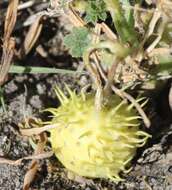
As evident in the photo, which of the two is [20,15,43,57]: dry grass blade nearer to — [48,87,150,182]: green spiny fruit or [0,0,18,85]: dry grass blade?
[0,0,18,85]: dry grass blade

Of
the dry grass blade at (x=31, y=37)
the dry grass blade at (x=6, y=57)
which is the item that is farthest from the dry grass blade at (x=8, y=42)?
the dry grass blade at (x=31, y=37)

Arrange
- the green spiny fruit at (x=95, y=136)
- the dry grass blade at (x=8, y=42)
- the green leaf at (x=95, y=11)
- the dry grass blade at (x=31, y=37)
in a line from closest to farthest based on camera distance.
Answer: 1. the green spiny fruit at (x=95, y=136)
2. the green leaf at (x=95, y=11)
3. the dry grass blade at (x=8, y=42)
4. the dry grass blade at (x=31, y=37)

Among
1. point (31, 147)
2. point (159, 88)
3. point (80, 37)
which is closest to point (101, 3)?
point (80, 37)

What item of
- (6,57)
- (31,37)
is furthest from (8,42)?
(31,37)

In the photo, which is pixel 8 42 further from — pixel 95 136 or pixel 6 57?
pixel 95 136

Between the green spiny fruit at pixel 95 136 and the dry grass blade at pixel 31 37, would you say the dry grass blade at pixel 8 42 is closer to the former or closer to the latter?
the dry grass blade at pixel 31 37

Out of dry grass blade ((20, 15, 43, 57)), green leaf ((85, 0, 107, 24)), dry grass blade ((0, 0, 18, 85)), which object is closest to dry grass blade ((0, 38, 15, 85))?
dry grass blade ((0, 0, 18, 85))
